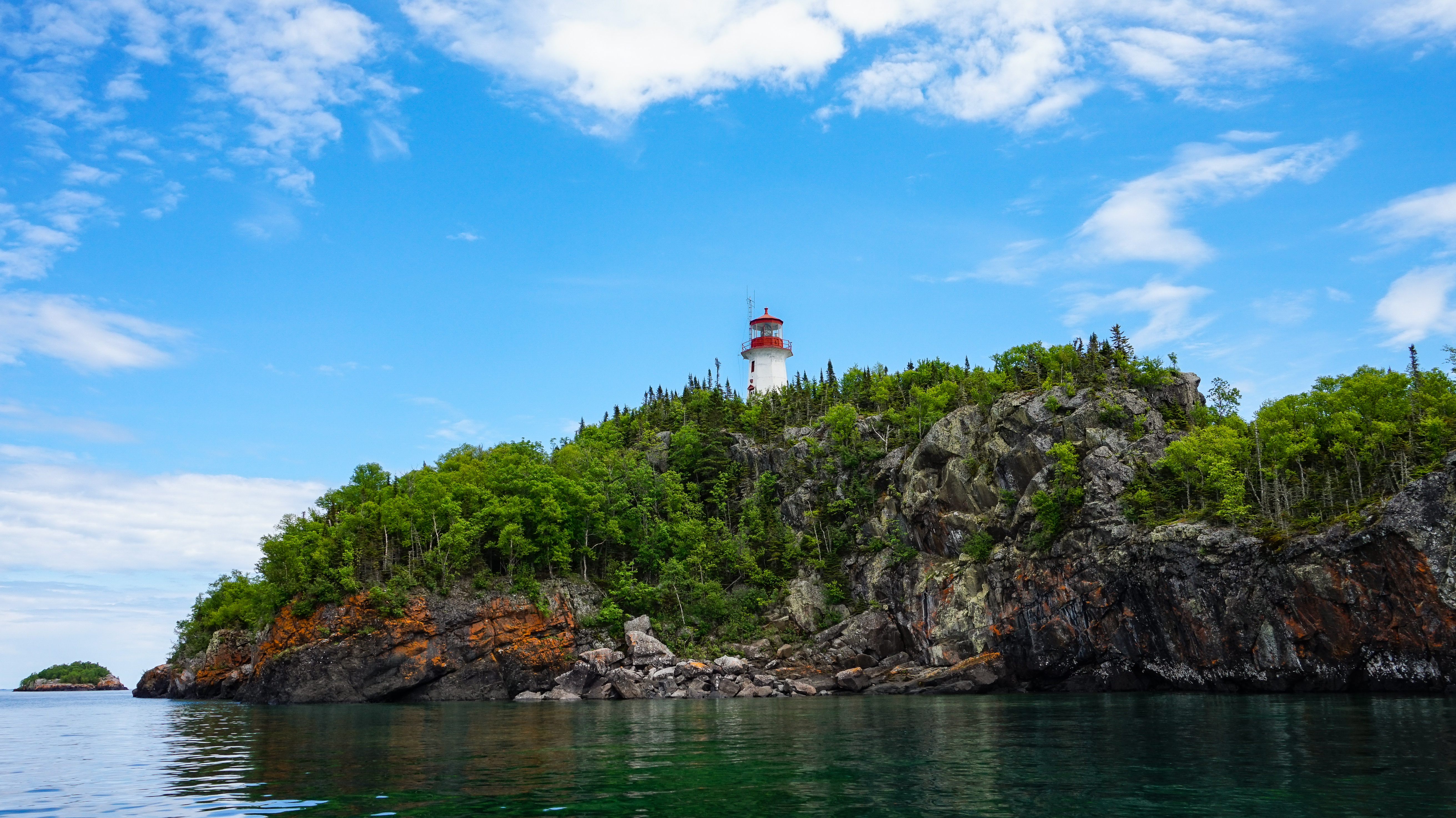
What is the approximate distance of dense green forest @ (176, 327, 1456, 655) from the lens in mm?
63844

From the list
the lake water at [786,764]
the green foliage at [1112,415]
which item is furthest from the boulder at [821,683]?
the green foliage at [1112,415]

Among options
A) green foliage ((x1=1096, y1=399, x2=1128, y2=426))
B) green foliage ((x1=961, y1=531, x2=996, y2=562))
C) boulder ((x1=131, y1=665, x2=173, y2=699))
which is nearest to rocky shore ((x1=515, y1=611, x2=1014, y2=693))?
green foliage ((x1=961, y1=531, x2=996, y2=562))

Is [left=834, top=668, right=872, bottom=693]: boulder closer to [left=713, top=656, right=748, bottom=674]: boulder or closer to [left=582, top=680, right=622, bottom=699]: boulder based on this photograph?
[left=713, top=656, right=748, bottom=674]: boulder

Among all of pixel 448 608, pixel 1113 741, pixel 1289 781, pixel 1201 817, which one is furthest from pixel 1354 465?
pixel 448 608

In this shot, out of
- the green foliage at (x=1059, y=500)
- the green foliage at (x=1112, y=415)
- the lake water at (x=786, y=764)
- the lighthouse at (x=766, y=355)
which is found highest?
the lighthouse at (x=766, y=355)

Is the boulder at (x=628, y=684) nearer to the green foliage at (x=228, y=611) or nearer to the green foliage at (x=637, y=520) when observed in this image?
the green foliage at (x=637, y=520)

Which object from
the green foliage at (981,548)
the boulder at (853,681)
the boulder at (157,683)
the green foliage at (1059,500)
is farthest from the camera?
the boulder at (157,683)

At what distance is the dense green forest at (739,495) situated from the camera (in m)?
63.8

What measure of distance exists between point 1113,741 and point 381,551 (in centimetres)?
7298

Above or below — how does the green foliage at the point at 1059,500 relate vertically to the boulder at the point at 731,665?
above

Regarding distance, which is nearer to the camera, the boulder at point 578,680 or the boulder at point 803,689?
the boulder at point 803,689

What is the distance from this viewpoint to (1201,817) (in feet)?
52.0

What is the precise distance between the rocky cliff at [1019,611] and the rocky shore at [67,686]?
5161 inches

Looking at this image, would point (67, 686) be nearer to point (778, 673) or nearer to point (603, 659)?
point (603, 659)
